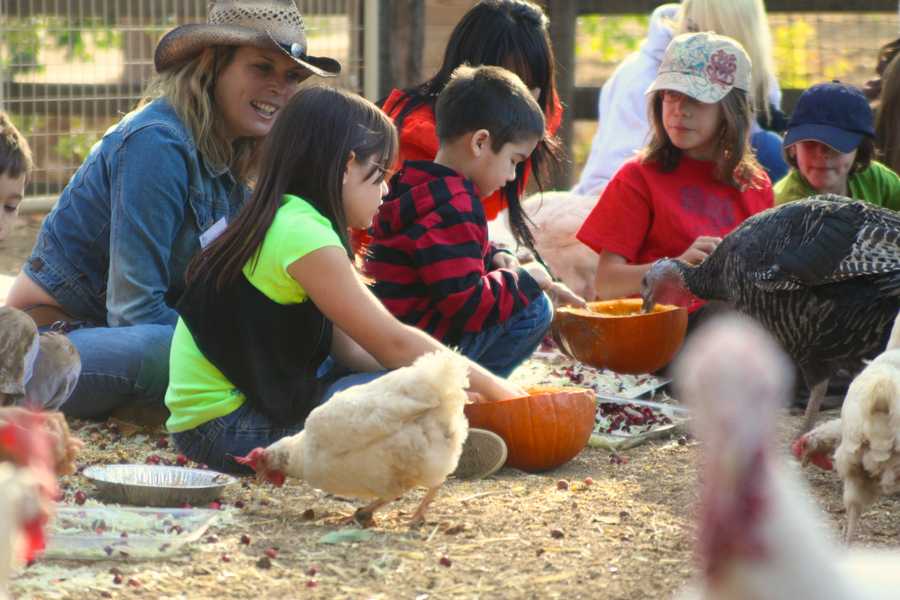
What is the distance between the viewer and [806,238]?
485cm

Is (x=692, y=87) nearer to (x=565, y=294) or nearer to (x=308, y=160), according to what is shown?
(x=565, y=294)

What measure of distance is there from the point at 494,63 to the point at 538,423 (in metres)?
2.18

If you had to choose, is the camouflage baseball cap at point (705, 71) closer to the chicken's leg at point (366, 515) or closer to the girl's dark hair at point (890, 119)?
the girl's dark hair at point (890, 119)

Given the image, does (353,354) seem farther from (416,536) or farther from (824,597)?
(824,597)

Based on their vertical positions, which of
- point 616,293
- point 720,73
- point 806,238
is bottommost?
point 616,293

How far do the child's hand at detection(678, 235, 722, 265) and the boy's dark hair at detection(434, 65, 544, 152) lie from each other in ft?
3.38

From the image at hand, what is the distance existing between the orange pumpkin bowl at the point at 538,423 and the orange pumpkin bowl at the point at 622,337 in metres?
0.81

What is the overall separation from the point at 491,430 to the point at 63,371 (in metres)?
1.36

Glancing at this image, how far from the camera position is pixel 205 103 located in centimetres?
497

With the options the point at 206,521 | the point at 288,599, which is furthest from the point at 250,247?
the point at 288,599

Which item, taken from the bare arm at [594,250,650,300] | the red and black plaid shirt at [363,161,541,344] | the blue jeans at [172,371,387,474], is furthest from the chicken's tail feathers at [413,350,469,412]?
the bare arm at [594,250,650,300]

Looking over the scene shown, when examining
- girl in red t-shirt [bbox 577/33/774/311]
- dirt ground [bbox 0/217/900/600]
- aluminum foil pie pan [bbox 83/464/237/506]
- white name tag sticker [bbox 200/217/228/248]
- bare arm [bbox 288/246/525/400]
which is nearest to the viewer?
dirt ground [bbox 0/217/900/600]

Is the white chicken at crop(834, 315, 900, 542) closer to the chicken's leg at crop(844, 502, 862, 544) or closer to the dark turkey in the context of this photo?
the chicken's leg at crop(844, 502, 862, 544)

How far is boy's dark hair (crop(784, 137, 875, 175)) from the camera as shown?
608cm
